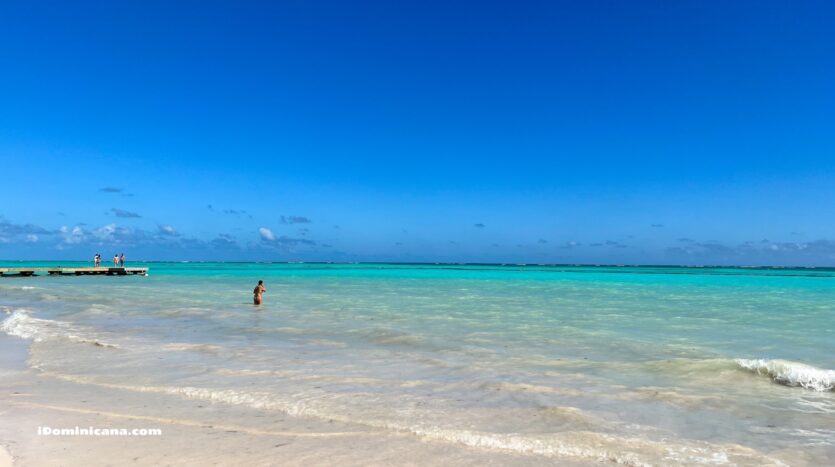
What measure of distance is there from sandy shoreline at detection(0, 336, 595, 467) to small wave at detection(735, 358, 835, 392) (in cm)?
590

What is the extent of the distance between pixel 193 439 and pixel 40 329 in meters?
11.5

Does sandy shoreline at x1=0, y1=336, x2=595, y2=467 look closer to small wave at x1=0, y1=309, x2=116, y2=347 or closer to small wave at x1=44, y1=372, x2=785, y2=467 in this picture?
small wave at x1=44, y1=372, x2=785, y2=467

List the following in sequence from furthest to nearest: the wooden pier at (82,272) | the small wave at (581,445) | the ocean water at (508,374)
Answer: the wooden pier at (82,272) → the ocean water at (508,374) → the small wave at (581,445)

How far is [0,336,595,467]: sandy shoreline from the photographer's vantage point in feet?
15.8

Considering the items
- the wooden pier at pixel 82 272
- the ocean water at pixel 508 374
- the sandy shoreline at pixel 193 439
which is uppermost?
the wooden pier at pixel 82 272

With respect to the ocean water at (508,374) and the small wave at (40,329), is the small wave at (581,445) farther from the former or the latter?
the small wave at (40,329)

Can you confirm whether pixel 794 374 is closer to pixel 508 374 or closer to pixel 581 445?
pixel 508 374

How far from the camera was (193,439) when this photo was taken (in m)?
5.35

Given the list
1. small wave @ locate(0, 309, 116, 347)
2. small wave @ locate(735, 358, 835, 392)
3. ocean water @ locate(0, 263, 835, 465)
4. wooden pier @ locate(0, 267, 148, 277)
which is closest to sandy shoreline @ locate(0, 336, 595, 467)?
ocean water @ locate(0, 263, 835, 465)

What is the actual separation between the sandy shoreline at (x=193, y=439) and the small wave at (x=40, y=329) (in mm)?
5748

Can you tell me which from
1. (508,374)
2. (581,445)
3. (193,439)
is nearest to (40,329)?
(193,439)

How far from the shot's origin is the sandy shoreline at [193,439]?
4.82m

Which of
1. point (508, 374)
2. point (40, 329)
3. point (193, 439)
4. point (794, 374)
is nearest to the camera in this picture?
point (193, 439)

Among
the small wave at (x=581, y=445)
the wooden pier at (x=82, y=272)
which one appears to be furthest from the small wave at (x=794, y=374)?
the wooden pier at (x=82, y=272)
